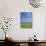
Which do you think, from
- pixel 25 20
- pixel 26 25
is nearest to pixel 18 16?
pixel 25 20

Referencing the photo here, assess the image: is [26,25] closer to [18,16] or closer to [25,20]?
[25,20]

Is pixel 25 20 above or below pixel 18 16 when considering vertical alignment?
below

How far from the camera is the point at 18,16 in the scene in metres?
4.89

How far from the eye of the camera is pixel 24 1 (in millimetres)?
4906

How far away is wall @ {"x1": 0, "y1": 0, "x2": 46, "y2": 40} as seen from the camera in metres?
4.83

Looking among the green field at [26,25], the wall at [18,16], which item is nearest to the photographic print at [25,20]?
the green field at [26,25]

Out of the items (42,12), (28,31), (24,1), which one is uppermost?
(24,1)

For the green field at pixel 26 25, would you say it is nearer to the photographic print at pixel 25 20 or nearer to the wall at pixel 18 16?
the photographic print at pixel 25 20

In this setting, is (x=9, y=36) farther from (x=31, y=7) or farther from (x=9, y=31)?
(x=31, y=7)

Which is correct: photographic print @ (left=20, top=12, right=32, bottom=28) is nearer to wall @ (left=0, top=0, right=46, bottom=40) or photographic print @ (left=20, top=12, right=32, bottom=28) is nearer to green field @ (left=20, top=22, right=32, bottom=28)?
green field @ (left=20, top=22, right=32, bottom=28)

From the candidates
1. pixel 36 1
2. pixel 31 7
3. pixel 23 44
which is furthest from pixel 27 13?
pixel 23 44

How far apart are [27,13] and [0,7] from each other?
38.8 inches

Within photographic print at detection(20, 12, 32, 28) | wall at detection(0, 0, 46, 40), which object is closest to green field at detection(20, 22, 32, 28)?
photographic print at detection(20, 12, 32, 28)

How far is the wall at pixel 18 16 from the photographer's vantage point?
4832 millimetres
